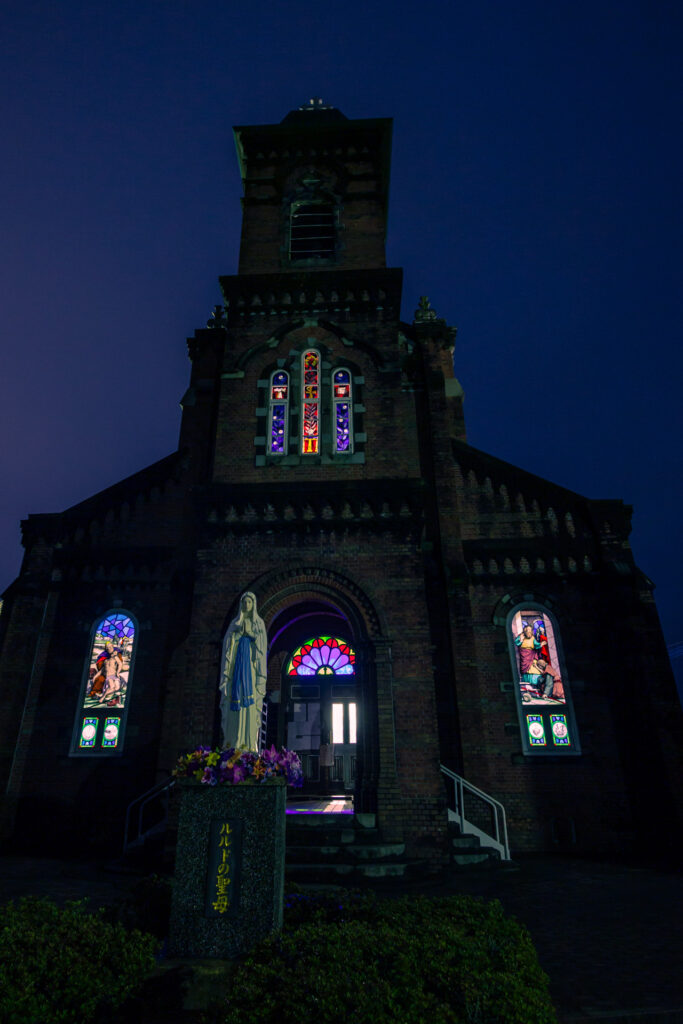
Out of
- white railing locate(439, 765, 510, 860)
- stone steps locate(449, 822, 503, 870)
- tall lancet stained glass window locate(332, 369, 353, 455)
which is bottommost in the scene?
stone steps locate(449, 822, 503, 870)

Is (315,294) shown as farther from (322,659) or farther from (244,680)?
(244,680)

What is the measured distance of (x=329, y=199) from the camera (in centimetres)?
1947

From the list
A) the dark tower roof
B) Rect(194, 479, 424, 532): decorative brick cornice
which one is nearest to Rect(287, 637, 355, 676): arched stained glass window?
Rect(194, 479, 424, 532): decorative brick cornice

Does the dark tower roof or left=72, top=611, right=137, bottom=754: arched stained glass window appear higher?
the dark tower roof

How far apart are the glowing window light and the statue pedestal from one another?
27.6ft

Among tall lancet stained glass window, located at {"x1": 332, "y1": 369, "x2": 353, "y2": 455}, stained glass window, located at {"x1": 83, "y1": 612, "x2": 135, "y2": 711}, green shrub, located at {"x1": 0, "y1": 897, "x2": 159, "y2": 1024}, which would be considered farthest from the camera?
tall lancet stained glass window, located at {"x1": 332, "y1": 369, "x2": 353, "y2": 455}

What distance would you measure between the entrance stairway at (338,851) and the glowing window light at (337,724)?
409cm

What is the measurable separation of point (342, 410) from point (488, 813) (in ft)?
32.7

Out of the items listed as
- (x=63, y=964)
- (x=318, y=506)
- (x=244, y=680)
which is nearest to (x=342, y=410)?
(x=318, y=506)

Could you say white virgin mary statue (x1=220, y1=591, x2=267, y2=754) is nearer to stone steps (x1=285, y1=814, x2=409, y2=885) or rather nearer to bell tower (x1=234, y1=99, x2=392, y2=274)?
stone steps (x1=285, y1=814, x2=409, y2=885)

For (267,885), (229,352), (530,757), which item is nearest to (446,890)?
(267,885)

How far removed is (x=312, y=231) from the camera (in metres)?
19.1

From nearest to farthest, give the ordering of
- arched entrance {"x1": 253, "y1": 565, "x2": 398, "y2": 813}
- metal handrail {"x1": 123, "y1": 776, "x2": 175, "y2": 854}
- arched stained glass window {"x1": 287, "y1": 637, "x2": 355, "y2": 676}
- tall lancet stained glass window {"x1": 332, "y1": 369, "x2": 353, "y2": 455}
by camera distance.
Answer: arched entrance {"x1": 253, "y1": 565, "x2": 398, "y2": 813} → metal handrail {"x1": 123, "y1": 776, "x2": 175, "y2": 854} → tall lancet stained glass window {"x1": 332, "y1": 369, "x2": 353, "y2": 455} → arched stained glass window {"x1": 287, "y1": 637, "x2": 355, "y2": 676}

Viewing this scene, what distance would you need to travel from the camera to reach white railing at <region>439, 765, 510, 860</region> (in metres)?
Answer: 12.0
